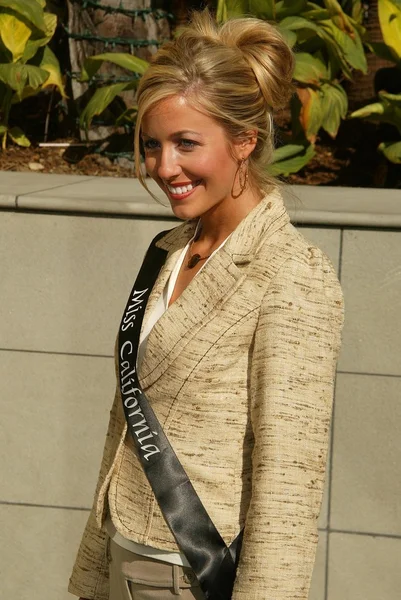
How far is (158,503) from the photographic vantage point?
2.15 m

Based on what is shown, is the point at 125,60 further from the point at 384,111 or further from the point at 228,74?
the point at 228,74

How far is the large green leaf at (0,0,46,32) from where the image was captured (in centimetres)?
490

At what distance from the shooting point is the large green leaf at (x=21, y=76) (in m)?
4.95

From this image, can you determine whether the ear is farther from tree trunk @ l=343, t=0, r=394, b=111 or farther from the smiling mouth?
tree trunk @ l=343, t=0, r=394, b=111

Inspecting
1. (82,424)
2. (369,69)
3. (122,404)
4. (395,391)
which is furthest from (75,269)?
(369,69)

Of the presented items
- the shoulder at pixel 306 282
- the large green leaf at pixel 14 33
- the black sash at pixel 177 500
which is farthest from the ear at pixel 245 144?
the large green leaf at pixel 14 33

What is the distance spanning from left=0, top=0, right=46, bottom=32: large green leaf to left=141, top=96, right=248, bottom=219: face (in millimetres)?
2956

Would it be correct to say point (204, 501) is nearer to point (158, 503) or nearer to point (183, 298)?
point (158, 503)

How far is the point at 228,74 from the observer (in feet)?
7.13

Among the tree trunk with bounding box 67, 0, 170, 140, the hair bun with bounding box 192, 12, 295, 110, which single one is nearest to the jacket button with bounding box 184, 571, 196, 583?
the hair bun with bounding box 192, 12, 295, 110

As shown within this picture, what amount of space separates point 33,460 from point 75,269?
734 mm

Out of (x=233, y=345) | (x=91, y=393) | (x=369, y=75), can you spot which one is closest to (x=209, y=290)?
(x=233, y=345)

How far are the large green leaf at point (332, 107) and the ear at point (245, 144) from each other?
267cm

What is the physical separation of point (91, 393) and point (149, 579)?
1.84 metres
